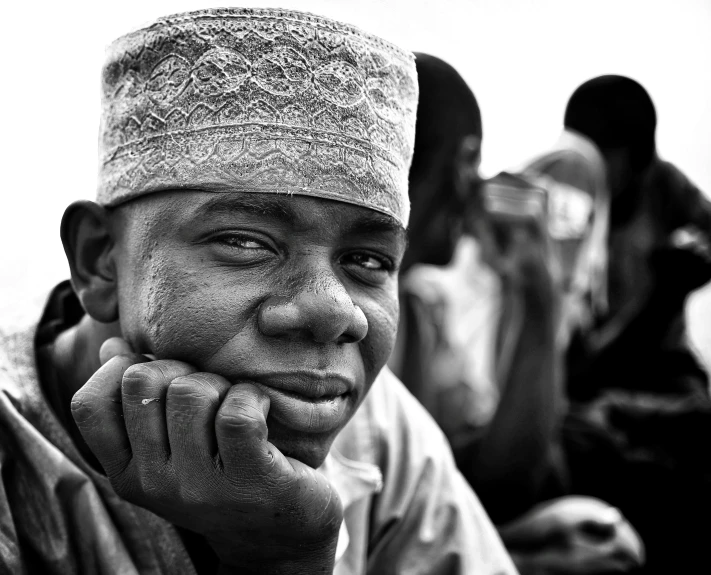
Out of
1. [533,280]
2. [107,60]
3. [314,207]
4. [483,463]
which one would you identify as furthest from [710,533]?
[107,60]

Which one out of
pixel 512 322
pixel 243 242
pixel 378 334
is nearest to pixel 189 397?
pixel 243 242

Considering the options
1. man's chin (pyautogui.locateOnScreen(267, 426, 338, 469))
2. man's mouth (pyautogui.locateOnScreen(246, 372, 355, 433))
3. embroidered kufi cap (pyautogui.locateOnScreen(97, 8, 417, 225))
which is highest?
embroidered kufi cap (pyautogui.locateOnScreen(97, 8, 417, 225))

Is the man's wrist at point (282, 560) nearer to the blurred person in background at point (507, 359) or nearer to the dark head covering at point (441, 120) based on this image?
the blurred person in background at point (507, 359)

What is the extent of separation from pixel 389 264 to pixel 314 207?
244mm

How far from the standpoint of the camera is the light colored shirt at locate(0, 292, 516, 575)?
5.61 feet

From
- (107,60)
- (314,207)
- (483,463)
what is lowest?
(483,463)

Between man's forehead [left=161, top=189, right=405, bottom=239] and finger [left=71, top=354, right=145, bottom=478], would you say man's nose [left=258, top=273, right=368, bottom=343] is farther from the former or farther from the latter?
finger [left=71, top=354, right=145, bottom=478]

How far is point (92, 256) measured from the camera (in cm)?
173

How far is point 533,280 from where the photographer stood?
155 inches

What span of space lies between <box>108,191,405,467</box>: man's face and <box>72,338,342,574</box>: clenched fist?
0.05 metres

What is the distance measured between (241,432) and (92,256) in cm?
56

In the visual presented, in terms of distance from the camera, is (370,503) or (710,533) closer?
(370,503)

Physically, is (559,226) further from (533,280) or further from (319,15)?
(319,15)

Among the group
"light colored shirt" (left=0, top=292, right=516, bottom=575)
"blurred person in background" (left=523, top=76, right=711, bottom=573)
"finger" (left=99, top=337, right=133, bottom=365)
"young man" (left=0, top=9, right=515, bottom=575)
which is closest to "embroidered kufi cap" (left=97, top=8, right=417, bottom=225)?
"young man" (left=0, top=9, right=515, bottom=575)
